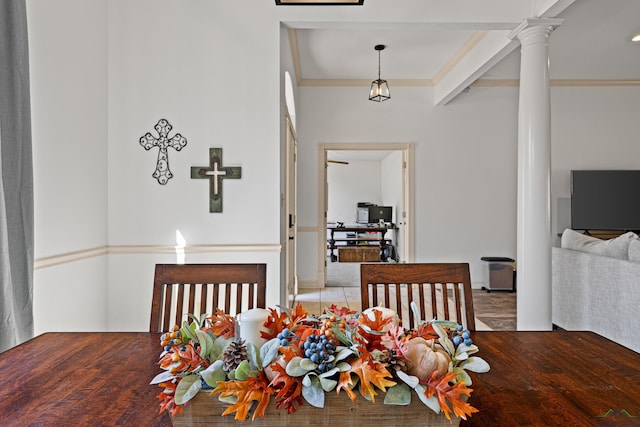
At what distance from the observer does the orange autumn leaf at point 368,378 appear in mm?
664

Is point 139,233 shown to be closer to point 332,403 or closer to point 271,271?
point 271,271

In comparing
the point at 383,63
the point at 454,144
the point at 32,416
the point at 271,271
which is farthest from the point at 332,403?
the point at 454,144

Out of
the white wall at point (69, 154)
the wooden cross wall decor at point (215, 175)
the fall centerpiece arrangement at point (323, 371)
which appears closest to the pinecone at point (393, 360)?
the fall centerpiece arrangement at point (323, 371)

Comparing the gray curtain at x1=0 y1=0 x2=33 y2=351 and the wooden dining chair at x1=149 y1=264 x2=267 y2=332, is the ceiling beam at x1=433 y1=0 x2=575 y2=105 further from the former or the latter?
the gray curtain at x1=0 y1=0 x2=33 y2=351

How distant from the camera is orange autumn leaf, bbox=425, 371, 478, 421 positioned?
66 centimetres

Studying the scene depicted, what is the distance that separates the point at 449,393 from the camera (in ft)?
2.15

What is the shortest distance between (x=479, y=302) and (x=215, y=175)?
351cm

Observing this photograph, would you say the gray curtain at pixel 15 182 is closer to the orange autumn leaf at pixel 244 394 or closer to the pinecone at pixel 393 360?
the orange autumn leaf at pixel 244 394

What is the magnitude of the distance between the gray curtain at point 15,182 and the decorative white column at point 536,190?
10.2 feet

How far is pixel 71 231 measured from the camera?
250cm

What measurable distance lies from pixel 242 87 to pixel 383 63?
8.73 ft

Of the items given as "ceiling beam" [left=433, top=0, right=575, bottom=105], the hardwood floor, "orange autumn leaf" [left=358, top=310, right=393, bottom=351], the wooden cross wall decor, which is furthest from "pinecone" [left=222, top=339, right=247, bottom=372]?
the hardwood floor

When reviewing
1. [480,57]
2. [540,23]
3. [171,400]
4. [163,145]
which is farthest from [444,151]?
[171,400]

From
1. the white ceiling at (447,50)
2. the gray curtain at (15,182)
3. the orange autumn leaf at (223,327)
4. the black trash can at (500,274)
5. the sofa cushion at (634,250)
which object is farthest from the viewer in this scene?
the black trash can at (500,274)
